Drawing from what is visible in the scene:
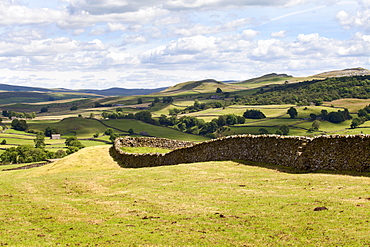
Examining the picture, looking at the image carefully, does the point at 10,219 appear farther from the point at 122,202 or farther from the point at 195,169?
the point at 195,169

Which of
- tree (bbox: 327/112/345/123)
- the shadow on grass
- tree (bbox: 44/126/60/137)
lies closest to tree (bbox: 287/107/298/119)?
tree (bbox: 327/112/345/123)

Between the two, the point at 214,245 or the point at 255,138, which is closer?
the point at 214,245

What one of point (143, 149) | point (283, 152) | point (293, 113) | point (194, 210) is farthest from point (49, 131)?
point (194, 210)

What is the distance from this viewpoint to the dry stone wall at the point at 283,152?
81.2 feet

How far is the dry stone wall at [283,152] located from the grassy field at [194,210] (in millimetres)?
1227

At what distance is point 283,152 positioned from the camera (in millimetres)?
29047

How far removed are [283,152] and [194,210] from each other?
12437mm

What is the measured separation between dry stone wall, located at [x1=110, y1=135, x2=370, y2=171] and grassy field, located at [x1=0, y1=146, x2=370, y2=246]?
1.23m

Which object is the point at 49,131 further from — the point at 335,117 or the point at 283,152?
the point at 283,152

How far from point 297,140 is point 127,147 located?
92.3 feet

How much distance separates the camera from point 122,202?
21125mm

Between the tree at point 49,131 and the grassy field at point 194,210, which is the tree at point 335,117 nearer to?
the tree at point 49,131

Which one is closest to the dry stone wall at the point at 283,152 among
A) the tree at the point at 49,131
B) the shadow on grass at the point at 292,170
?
the shadow on grass at the point at 292,170

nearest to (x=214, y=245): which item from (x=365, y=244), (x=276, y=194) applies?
(x=365, y=244)
